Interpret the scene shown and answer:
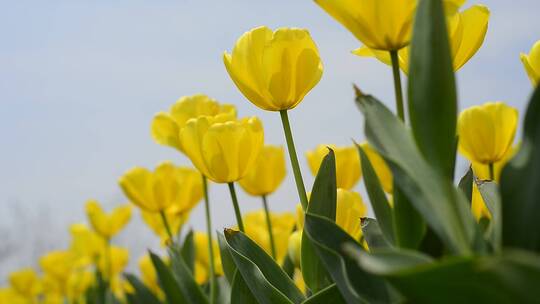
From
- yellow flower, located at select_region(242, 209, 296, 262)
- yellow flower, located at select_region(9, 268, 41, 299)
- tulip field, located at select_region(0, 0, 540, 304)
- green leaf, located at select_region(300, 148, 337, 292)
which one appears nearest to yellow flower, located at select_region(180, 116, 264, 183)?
tulip field, located at select_region(0, 0, 540, 304)

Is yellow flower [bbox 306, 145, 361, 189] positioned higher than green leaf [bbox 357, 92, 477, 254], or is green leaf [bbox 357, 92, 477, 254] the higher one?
green leaf [bbox 357, 92, 477, 254]

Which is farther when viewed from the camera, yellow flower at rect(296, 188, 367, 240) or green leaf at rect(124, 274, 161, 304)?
green leaf at rect(124, 274, 161, 304)

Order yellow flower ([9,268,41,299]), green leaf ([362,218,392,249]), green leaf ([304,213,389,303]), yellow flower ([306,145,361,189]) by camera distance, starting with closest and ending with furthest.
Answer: green leaf ([304,213,389,303]) → green leaf ([362,218,392,249]) → yellow flower ([306,145,361,189]) → yellow flower ([9,268,41,299])

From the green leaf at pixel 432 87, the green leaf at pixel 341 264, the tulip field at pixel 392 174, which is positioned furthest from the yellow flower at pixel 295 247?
the green leaf at pixel 432 87

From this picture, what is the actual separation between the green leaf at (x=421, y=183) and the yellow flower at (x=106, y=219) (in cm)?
258

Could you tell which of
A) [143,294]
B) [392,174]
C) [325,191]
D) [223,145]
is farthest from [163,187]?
[392,174]

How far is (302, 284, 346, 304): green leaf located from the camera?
28.5 inches

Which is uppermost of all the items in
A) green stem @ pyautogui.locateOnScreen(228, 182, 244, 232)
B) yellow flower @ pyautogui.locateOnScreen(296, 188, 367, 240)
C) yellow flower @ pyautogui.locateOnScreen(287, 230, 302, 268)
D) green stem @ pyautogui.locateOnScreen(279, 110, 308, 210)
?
green stem @ pyautogui.locateOnScreen(279, 110, 308, 210)

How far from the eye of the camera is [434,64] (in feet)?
1.75

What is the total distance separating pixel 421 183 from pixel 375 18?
0.19 metres

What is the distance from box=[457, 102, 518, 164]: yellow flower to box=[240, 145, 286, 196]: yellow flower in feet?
1.53

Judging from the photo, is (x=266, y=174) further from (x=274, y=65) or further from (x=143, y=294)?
(x=274, y=65)

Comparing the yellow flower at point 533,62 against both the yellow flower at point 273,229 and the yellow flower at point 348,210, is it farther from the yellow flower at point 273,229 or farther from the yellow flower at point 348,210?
the yellow flower at point 273,229

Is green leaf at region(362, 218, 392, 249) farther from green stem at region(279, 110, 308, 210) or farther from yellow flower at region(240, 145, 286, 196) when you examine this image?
yellow flower at region(240, 145, 286, 196)
